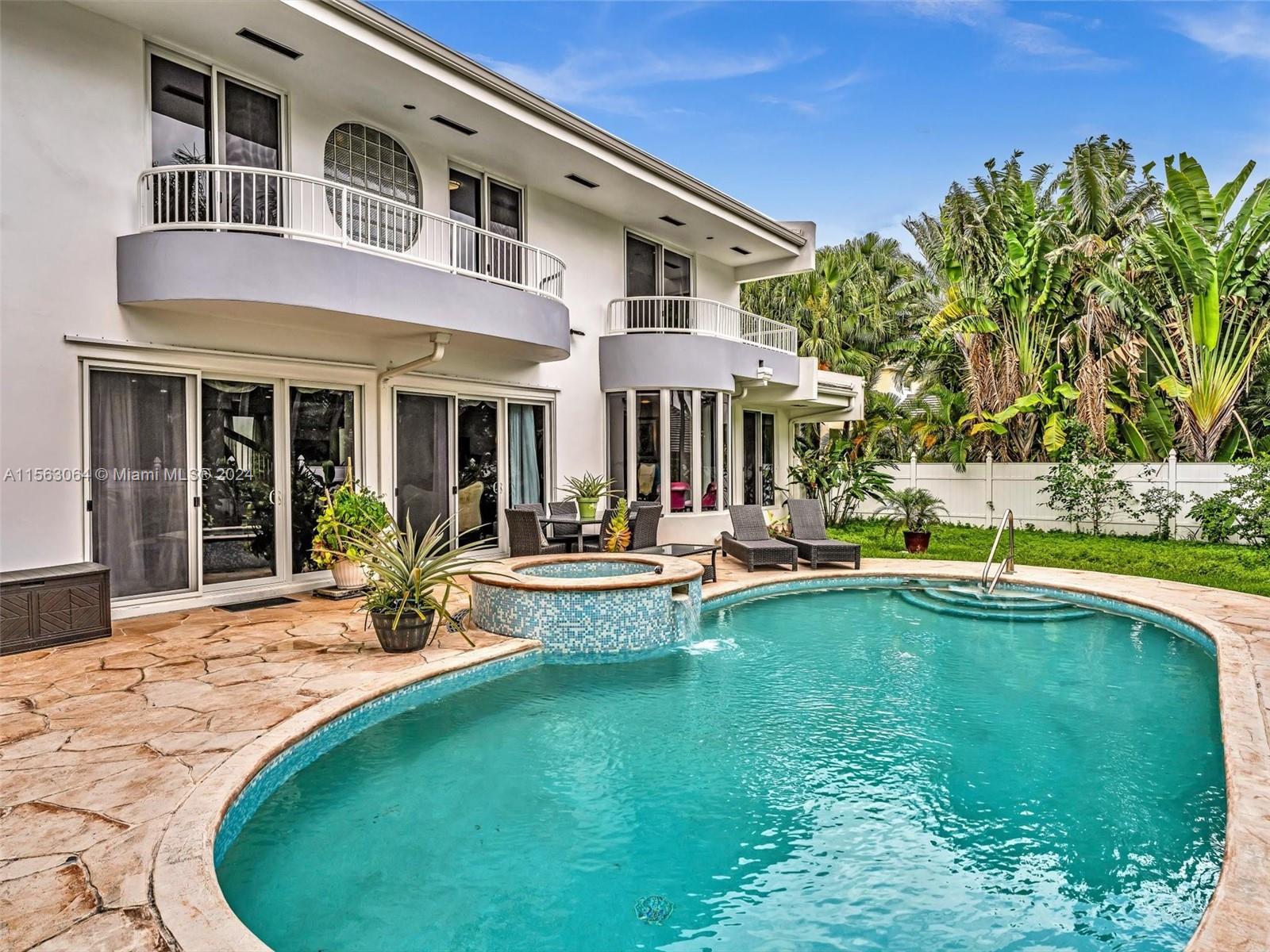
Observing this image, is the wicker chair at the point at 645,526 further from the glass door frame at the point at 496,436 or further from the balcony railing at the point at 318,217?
the balcony railing at the point at 318,217

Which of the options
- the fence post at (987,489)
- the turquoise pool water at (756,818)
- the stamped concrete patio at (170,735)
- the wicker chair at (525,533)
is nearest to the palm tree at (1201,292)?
the fence post at (987,489)

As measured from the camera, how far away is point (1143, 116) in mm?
22062

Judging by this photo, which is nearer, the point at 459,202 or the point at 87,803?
the point at 87,803

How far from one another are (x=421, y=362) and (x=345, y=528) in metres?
2.63

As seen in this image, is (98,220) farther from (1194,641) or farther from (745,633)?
(1194,641)

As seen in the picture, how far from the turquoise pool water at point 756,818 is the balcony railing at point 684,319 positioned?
9.00 meters

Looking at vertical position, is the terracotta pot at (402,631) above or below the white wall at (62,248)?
below

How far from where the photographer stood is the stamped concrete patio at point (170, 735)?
2.95 meters

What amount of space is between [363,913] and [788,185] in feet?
151

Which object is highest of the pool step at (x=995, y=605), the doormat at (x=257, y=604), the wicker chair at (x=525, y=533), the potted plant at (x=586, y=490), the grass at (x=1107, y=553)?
the potted plant at (x=586, y=490)

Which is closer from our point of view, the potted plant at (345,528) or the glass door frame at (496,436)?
the potted plant at (345,528)

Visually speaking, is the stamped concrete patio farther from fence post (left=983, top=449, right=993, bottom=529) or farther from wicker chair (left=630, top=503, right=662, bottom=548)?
fence post (left=983, top=449, right=993, bottom=529)

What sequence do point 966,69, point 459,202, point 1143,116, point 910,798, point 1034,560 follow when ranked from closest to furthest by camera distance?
point 910,798 < point 459,202 < point 1034,560 < point 966,69 < point 1143,116

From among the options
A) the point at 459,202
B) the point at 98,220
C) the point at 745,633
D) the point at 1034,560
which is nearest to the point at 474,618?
the point at 745,633
